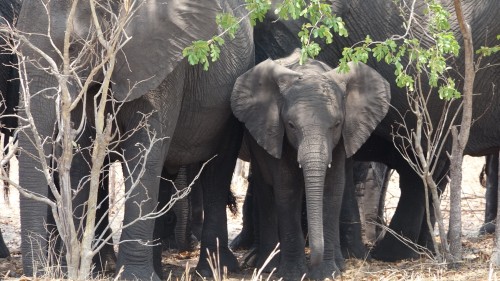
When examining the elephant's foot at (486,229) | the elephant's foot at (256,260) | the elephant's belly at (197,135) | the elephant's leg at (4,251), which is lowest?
the elephant's foot at (256,260)

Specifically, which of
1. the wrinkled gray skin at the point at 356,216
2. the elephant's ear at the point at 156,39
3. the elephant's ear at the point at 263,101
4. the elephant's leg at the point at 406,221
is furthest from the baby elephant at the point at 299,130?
the elephant's leg at the point at 406,221

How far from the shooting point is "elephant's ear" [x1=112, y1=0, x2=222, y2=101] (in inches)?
388

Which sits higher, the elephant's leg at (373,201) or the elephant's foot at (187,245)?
the elephant's leg at (373,201)

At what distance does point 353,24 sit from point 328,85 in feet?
5.27

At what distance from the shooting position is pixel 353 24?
12.1 m

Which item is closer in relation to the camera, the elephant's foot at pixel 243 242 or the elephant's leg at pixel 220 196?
the elephant's leg at pixel 220 196

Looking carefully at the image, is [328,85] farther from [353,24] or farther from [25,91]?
[25,91]

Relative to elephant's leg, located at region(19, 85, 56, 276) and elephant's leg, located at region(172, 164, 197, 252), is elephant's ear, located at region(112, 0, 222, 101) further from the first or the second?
elephant's leg, located at region(172, 164, 197, 252)

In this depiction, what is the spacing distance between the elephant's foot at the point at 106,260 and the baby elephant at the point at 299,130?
1311 millimetres

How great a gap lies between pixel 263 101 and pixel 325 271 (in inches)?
60.1

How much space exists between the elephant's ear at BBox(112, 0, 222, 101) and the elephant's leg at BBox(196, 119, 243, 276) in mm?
1675

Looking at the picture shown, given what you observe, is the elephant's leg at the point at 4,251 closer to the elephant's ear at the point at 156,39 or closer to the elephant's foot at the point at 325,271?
the elephant's ear at the point at 156,39

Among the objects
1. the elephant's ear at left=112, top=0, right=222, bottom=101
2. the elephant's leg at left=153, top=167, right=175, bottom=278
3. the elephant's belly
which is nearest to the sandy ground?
Result: the elephant's leg at left=153, top=167, right=175, bottom=278

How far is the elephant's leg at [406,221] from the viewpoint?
40.0 feet
